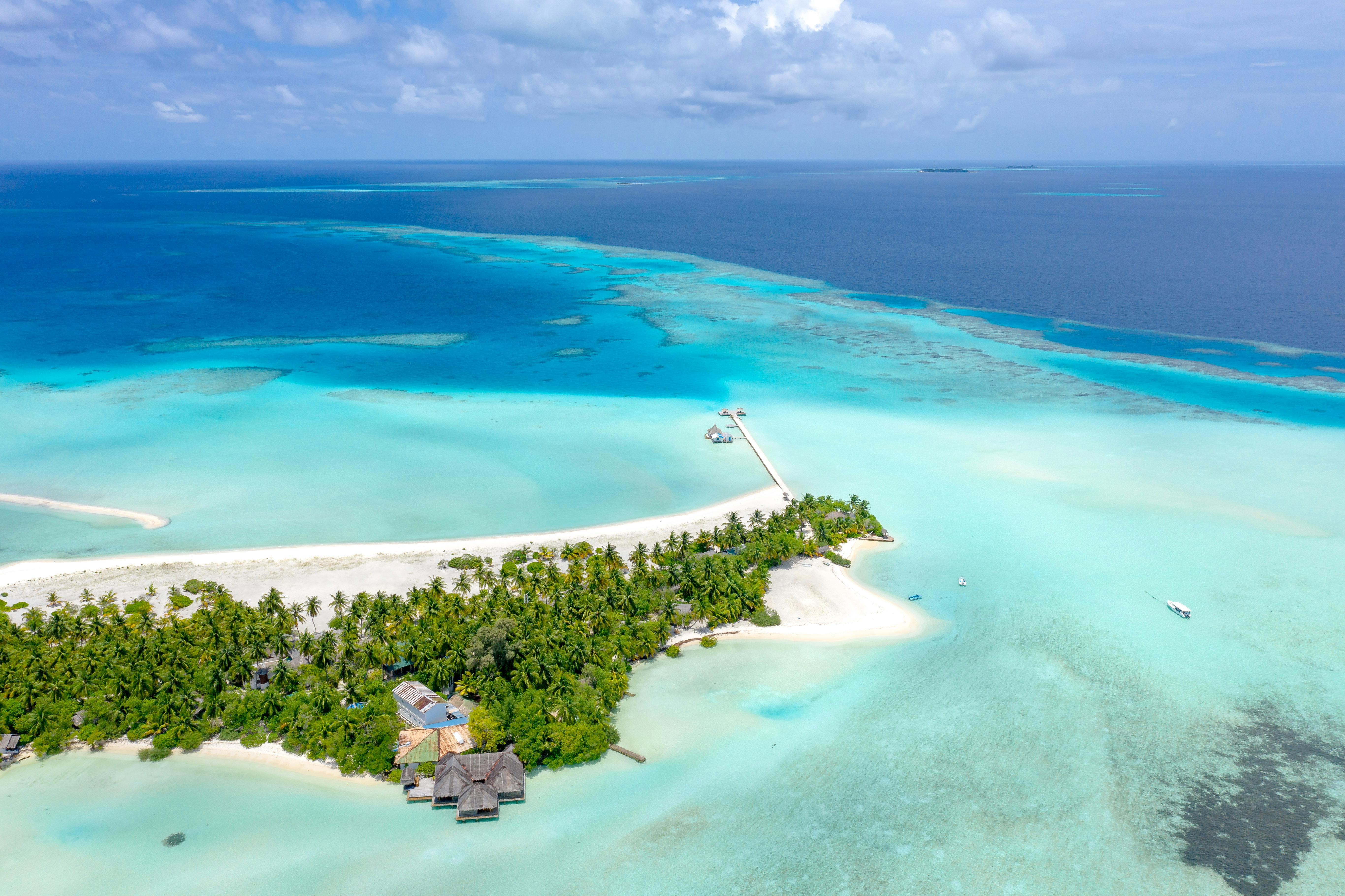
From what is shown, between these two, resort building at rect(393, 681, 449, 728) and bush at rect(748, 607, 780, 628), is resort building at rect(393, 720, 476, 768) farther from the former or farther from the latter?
bush at rect(748, 607, 780, 628)

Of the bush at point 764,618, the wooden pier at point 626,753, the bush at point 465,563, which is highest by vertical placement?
the bush at point 465,563

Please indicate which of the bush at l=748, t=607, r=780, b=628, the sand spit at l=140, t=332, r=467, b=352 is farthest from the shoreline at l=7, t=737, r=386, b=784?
the sand spit at l=140, t=332, r=467, b=352

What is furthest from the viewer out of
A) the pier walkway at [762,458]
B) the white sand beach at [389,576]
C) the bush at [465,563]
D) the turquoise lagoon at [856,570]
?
the pier walkway at [762,458]

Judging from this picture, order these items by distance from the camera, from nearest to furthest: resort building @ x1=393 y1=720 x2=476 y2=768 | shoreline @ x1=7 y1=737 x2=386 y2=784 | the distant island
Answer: resort building @ x1=393 y1=720 x2=476 y2=768, shoreline @ x1=7 y1=737 x2=386 y2=784, the distant island

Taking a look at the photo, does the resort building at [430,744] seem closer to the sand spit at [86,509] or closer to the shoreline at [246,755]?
the shoreline at [246,755]

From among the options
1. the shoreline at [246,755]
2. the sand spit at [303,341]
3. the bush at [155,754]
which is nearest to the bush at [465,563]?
the shoreline at [246,755]

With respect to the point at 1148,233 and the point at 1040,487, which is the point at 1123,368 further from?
the point at 1148,233

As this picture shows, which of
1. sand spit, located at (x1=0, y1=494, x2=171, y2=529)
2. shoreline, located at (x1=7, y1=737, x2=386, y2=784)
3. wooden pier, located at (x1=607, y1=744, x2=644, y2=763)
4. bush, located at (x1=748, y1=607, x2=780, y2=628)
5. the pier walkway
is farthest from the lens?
the pier walkway
